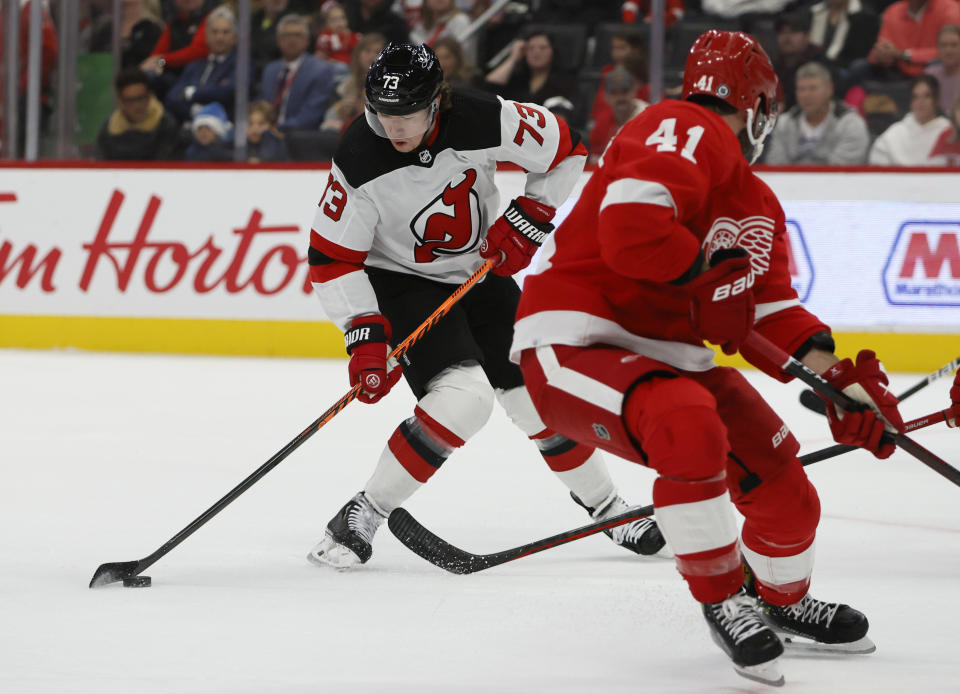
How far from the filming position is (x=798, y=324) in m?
2.19

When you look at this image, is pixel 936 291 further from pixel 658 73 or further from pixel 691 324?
pixel 691 324

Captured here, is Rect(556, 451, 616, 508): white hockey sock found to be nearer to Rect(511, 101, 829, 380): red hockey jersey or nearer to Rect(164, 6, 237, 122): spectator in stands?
Rect(511, 101, 829, 380): red hockey jersey

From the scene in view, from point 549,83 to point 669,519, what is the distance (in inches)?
182

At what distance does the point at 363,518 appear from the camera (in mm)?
2752

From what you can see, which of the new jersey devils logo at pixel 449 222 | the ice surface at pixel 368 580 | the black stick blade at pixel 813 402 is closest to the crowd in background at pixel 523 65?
the ice surface at pixel 368 580

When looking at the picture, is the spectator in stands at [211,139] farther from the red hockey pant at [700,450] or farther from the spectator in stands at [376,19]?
the red hockey pant at [700,450]

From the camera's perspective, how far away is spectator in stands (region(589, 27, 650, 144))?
6.04 meters

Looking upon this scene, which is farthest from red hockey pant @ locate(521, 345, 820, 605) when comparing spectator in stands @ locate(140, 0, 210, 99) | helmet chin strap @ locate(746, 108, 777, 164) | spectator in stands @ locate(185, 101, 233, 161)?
spectator in stands @ locate(140, 0, 210, 99)

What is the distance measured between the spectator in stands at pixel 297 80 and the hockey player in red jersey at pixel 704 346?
4.34 m

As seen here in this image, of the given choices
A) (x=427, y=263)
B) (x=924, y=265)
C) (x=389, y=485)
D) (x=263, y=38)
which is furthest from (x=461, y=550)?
(x=263, y=38)

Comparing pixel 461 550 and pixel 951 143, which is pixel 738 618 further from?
pixel 951 143

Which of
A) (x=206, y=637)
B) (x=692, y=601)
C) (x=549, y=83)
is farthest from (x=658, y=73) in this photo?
(x=206, y=637)

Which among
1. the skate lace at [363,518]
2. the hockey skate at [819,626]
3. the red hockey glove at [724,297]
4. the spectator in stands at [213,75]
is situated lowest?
the spectator in stands at [213,75]

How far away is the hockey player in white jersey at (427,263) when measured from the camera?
8.84 feet
